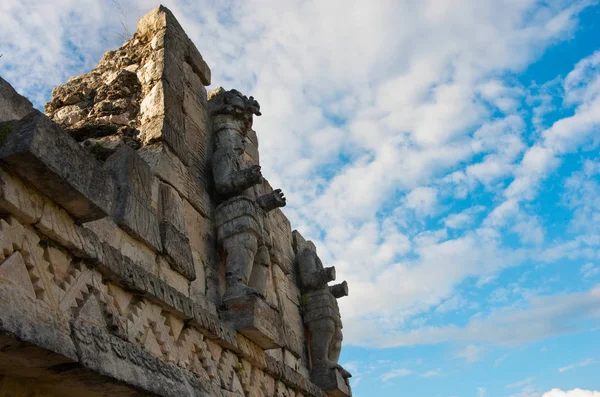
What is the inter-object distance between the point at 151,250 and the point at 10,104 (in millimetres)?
1355

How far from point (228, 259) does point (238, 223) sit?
1.10ft

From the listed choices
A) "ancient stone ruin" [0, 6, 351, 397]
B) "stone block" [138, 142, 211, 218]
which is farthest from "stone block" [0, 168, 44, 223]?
"stone block" [138, 142, 211, 218]

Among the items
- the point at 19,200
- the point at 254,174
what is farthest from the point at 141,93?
the point at 19,200

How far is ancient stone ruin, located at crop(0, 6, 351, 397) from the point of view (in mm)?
3033

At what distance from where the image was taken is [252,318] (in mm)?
4863

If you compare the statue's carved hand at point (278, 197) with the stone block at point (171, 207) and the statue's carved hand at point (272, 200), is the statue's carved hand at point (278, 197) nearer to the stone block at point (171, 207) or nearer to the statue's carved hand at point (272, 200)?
the statue's carved hand at point (272, 200)

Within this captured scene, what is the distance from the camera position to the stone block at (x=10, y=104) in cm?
347

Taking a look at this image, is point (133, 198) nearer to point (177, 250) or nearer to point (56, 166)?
point (177, 250)

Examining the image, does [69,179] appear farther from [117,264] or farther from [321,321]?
[321,321]

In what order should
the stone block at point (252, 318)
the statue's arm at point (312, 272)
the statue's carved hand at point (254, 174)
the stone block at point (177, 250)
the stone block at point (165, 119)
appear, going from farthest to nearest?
the statue's arm at point (312, 272)
the statue's carved hand at point (254, 174)
the stone block at point (165, 119)
the stone block at point (252, 318)
the stone block at point (177, 250)

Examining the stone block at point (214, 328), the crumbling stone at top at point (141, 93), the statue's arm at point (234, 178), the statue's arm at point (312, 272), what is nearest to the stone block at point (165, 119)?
the crumbling stone at top at point (141, 93)

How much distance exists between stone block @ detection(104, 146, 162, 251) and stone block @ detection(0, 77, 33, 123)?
31.1 inches

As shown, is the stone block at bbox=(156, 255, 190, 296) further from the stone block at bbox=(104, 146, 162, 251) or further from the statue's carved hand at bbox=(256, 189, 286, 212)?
the statue's carved hand at bbox=(256, 189, 286, 212)

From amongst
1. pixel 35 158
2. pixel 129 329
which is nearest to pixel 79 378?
pixel 129 329
